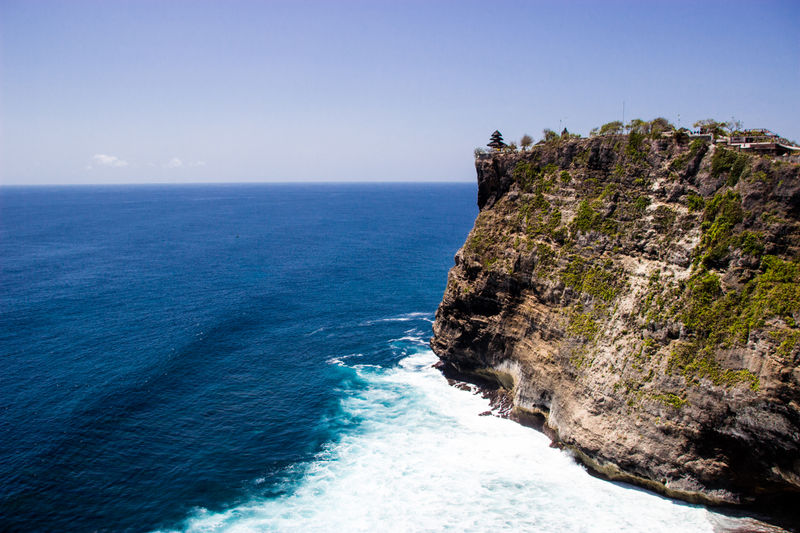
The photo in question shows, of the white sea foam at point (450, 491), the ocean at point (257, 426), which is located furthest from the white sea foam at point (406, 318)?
the white sea foam at point (450, 491)

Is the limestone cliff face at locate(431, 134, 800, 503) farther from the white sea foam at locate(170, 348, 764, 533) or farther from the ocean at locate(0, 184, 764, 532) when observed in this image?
the ocean at locate(0, 184, 764, 532)

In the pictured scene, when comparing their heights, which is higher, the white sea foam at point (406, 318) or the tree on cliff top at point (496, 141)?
the tree on cliff top at point (496, 141)

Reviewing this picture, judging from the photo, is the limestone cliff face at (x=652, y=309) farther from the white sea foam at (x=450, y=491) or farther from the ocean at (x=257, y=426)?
the ocean at (x=257, y=426)

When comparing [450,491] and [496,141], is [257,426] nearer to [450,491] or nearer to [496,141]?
[450,491]

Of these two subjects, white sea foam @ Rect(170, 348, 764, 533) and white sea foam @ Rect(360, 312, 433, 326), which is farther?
white sea foam @ Rect(360, 312, 433, 326)

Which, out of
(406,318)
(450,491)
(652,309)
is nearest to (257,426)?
(450,491)

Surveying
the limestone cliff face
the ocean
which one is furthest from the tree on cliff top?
the ocean

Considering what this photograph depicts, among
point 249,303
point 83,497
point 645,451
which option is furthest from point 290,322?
point 645,451
